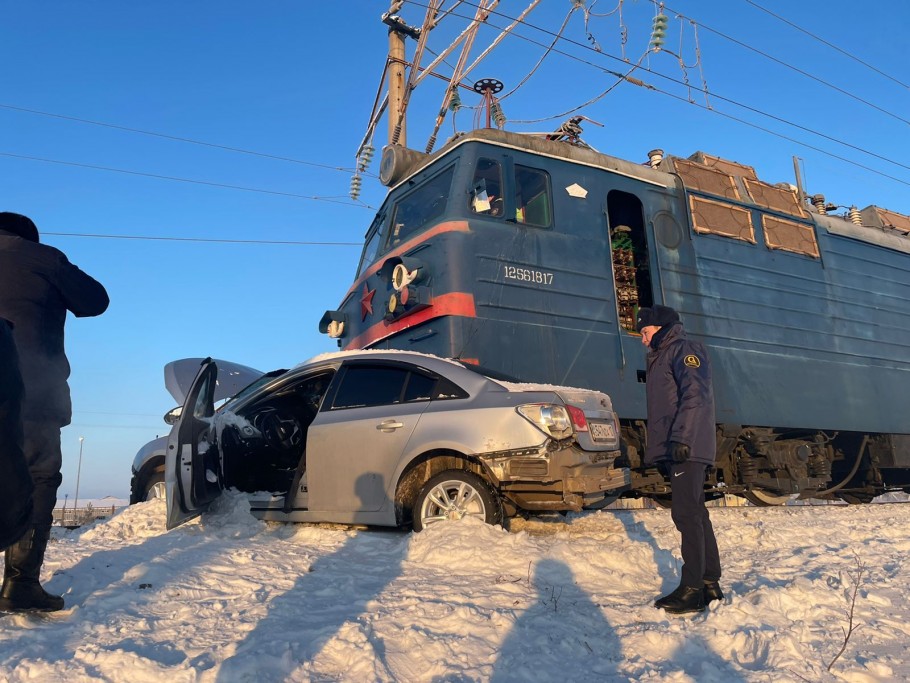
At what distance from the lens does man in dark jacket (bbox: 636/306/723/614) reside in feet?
11.6

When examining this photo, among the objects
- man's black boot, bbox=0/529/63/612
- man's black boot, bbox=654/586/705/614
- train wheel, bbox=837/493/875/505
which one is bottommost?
train wheel, bbox=837/493/875/505

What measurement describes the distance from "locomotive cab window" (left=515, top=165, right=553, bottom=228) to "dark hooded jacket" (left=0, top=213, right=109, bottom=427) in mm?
4633

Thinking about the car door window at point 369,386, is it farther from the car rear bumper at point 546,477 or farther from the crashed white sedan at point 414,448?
the car rear bumper at point 546,477

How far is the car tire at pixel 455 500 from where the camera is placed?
4.86 m

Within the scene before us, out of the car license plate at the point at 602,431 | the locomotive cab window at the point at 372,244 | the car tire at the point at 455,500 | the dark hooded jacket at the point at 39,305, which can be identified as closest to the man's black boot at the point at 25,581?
the dark hooded jacket at the point at 39,305

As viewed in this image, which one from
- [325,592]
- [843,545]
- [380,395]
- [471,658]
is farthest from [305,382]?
[843,545]

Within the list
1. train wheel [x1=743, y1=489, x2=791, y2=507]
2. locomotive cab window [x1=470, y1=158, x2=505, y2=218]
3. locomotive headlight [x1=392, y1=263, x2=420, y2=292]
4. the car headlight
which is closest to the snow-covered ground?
the car headlight

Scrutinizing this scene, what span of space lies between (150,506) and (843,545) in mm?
5925

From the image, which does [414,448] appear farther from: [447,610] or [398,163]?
[398,163]

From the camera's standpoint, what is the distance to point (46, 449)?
3223 millimetres

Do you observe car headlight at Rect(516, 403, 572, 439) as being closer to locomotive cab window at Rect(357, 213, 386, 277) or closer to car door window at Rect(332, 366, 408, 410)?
car door window at Rect(332, 366, 408, 410)

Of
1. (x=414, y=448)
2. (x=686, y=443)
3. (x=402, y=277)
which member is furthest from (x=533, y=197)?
(x=686, y=443)

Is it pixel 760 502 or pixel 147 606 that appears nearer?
pixel 147 606

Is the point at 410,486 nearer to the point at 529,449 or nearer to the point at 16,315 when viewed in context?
the point at 529,449
